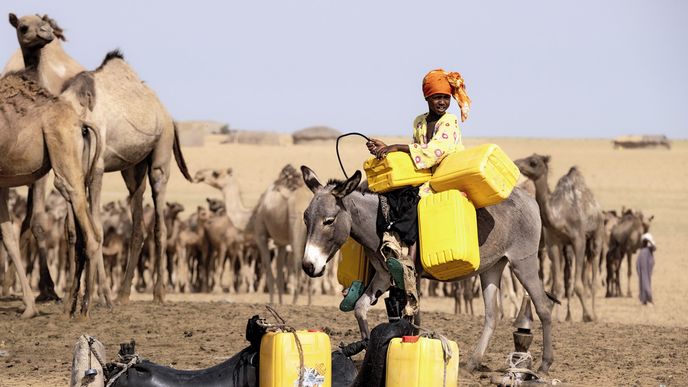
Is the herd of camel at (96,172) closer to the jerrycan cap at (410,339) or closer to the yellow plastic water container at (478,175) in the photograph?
the yellow plastic water container at (478,175)

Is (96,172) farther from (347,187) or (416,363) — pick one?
(416,363)

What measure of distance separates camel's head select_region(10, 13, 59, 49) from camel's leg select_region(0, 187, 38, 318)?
1729 mm

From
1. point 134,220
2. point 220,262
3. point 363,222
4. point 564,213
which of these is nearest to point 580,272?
point 564,213

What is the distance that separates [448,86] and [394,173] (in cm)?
81

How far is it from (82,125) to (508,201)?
5.28 meters

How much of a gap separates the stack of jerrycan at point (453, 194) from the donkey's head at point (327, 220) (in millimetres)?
348

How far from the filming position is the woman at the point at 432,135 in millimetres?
9250

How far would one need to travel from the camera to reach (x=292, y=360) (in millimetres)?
7398

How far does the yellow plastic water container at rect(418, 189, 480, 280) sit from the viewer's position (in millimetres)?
9078

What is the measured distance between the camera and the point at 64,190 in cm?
1312

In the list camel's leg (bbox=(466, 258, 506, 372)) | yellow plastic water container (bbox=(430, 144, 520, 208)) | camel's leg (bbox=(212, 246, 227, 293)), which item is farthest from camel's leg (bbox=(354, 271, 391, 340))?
camel's leg (bbox=(212, 246, 227, 293))

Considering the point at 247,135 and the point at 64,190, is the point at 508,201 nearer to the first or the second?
the point at 64,190

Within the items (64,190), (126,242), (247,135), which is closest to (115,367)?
(64,190)

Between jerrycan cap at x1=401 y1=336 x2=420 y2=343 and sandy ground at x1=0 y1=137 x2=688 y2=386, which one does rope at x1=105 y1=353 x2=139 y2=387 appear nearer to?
jerrycan cap at x1=401 y1=336 x2=420 y2=343
